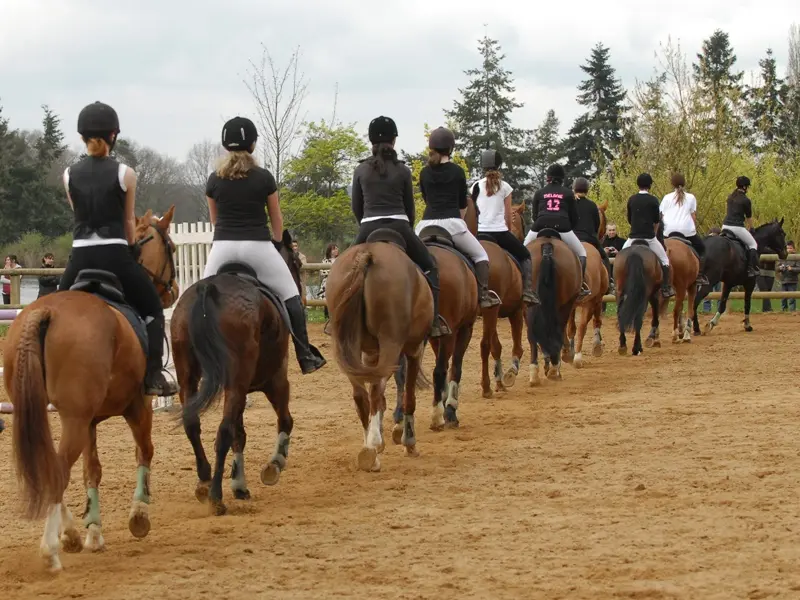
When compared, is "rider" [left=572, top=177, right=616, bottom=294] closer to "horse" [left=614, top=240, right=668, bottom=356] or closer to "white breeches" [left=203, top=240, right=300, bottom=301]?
"horse" [left=614, top=240, right=668, bottom=356]

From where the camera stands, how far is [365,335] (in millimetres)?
9680

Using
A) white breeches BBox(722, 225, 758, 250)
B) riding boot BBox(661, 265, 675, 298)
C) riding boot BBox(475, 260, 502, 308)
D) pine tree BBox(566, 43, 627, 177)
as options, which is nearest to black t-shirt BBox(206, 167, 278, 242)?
riding boot BBox(475, 260, 502, 308)

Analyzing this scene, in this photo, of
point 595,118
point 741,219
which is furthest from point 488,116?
point 741,219

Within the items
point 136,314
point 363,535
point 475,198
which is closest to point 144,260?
point 136,314

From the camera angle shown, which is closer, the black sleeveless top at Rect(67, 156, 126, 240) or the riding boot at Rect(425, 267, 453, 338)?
the black sleeveless top at Rect(67, 156, 126, 240)

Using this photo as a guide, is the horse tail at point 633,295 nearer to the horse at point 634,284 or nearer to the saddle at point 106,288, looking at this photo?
the horse at point 634,284

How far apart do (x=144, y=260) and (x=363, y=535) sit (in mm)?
2933

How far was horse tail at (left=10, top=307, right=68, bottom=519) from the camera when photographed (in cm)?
636

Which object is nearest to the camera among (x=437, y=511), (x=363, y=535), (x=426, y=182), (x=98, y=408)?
(x=98, y=408)

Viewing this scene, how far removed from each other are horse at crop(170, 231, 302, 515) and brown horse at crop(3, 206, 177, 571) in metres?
0.62

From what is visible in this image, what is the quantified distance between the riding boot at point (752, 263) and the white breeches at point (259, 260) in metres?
17.0

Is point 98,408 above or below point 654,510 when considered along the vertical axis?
above

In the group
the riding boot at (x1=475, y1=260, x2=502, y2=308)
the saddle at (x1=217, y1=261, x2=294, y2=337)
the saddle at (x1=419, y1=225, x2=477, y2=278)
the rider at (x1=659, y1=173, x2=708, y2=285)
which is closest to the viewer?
the saddle at (x1=217, y1=261, x2=294, y2=337)

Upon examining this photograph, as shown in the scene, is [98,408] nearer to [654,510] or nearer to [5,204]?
[654,510]
